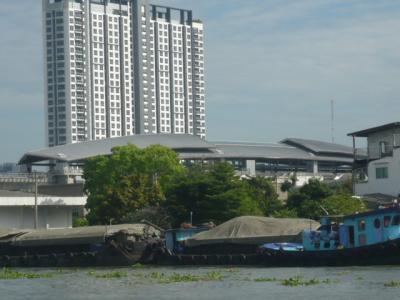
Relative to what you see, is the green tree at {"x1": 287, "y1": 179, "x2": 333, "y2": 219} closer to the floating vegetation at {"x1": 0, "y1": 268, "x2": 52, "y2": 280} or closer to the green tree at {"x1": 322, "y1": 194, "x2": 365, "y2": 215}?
the green tree at {"x1": 322, "y1": 194, "x2": 365, "y2": 215}

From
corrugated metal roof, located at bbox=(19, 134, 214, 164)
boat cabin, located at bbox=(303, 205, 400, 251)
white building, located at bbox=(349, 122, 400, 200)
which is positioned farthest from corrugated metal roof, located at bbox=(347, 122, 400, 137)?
corrugated metal roof, located at bbox=(19, 134, 214, 164)

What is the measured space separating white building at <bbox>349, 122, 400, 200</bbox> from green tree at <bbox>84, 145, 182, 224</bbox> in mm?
11961

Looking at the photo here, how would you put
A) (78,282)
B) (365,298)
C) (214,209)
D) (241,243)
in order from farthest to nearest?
(214,209)
(241,243)
(78,282)
(365,298)

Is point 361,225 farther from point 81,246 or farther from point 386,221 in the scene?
point 81,246

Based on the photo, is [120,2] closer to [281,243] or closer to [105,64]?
[105,64]

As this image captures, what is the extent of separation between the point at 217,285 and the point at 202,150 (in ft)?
278

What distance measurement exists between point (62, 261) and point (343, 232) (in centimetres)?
1411

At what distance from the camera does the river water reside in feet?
95.3

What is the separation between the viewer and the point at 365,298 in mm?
27203

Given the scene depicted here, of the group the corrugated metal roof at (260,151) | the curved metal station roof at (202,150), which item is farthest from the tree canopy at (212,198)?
the corrugated metal roof at (260,151)

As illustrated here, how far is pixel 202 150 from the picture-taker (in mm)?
117062

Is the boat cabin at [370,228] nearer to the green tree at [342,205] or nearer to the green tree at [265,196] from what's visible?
the green tree at [342,205]

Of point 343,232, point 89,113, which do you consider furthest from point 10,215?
point 89,113

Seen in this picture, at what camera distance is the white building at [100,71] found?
513ft
